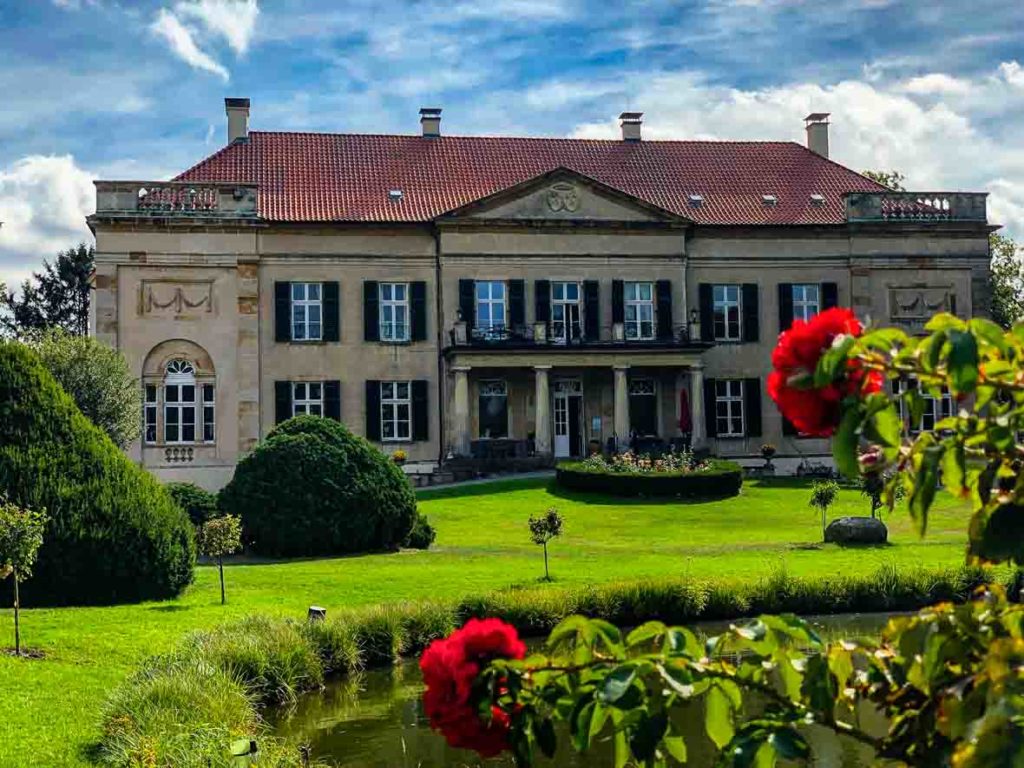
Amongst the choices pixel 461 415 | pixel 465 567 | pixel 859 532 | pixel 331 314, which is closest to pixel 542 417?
pixel 461 415

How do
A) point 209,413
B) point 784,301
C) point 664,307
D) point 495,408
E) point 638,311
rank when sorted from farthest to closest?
point 784,301
point 638,311
point 664,307
point 495,408
point 209,413

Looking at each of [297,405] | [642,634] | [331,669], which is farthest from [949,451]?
[297,405]

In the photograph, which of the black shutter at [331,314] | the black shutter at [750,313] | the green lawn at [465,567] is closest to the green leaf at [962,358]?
the green lawn at [465,567]

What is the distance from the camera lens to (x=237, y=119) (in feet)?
131

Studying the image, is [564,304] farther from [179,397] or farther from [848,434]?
[848,434]

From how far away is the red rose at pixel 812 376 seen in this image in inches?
110

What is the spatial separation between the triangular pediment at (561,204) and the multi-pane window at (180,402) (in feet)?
28.5

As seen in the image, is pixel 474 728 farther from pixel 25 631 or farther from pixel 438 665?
pixel 25 631

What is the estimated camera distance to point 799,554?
20.9m

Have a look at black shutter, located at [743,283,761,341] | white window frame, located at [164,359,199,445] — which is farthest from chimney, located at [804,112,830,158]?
white window frame, located at [164,359,199,445]

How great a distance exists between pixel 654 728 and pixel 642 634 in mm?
279

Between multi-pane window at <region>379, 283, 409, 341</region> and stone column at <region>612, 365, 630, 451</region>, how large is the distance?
20.5ft

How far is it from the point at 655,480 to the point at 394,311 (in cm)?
1025

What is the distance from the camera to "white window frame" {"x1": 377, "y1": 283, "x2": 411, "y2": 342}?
36688 millimetres
